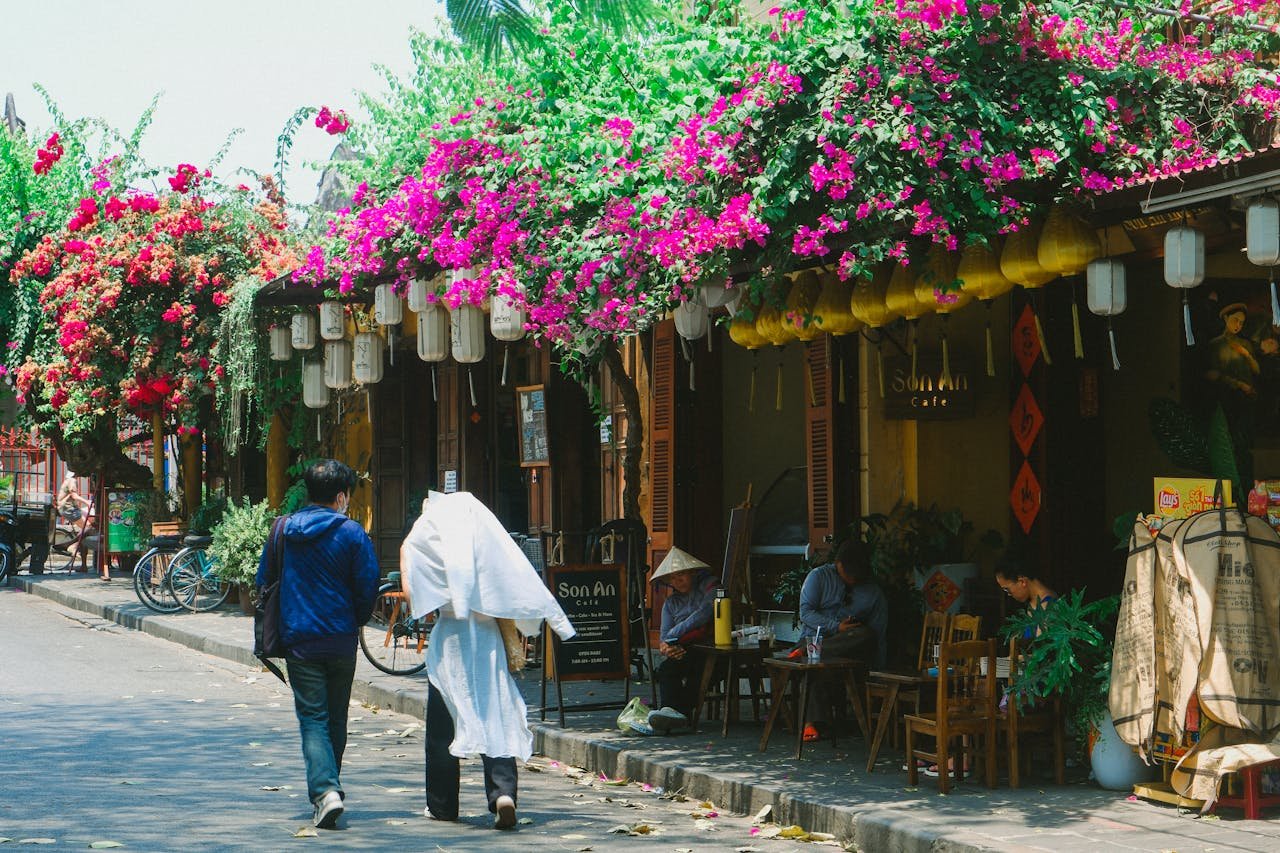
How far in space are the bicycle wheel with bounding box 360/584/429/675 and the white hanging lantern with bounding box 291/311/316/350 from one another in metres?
3.72

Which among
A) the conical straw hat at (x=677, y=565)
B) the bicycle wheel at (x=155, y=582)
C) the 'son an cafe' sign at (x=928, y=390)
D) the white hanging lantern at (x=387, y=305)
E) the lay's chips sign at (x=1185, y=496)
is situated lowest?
the bicycle wheel at (x=155, y=582)

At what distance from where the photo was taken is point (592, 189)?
31.7 feet

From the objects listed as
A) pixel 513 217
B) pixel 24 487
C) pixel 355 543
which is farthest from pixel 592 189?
pixel 24 487

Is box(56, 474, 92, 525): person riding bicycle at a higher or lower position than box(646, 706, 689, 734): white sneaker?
higher

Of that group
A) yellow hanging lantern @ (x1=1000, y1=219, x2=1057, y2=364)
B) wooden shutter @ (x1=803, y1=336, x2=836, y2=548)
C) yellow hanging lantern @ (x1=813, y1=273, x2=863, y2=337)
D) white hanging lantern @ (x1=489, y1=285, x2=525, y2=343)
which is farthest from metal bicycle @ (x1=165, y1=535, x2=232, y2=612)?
yellow hanging lantern @ (x1=1000, y1=219, x2=1057, y2=364)

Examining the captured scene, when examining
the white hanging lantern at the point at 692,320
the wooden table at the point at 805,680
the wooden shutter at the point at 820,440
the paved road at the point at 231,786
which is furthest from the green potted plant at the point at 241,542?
the wooden table at the point at 805,680

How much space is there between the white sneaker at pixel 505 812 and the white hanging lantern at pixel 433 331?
793cm

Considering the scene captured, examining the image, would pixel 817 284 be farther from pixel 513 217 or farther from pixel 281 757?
pixel 281 757

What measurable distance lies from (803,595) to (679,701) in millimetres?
1115

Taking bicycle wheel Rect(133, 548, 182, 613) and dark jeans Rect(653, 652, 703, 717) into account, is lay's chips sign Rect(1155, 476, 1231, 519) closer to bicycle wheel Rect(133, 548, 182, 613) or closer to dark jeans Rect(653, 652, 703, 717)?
dark jeans Rect(653, 652, 703, 717)

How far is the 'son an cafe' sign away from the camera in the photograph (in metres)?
12.7

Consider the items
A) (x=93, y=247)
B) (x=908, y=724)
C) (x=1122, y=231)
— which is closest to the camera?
(x=908, y=724)

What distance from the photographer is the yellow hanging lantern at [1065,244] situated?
8500mm

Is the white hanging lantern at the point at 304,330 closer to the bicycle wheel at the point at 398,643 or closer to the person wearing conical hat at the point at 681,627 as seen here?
the bicycle wheel at the point at 398,643
